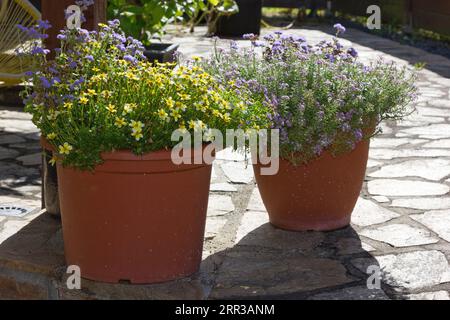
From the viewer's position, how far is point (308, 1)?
14.5 metres

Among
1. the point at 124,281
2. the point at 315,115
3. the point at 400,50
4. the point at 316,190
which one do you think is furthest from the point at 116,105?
the point at 400,50

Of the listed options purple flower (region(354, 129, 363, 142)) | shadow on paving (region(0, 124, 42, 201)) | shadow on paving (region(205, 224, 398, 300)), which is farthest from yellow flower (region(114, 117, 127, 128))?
shadow on paving (region(0, 124, 42, 201))

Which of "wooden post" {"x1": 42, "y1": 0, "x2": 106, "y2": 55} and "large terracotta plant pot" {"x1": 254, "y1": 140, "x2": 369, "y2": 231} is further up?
"wooden post" {"x1": 42, "y1": 0, "x2": 106, "y2": 55}

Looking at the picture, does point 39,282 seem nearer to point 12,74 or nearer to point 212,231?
point 212,231

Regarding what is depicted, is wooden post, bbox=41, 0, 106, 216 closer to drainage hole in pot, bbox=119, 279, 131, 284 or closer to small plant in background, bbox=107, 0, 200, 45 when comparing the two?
drainage hole in pot, bbox=119, 279, 131, 284

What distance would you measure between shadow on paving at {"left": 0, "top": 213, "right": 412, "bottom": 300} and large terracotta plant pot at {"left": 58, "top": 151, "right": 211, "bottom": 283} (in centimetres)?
8

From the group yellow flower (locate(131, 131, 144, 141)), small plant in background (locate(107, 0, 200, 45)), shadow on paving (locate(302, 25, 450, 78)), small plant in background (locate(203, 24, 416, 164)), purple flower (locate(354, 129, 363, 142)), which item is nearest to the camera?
yellow flower (locate(131, 131, 144, 141))

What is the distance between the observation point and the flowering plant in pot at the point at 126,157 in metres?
3.19

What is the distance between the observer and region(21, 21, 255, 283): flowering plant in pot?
319cm

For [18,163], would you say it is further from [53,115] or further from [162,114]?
[162,114]

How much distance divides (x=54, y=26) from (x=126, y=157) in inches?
47.6

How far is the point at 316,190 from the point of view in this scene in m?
3.98

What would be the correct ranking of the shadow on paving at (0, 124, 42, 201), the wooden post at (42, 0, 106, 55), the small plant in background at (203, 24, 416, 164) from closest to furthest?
the small plant in background at (203, 24, 416, 164)
the wooden post at (42, 0, 106, 55)
the shadow on paving at (0, 124, 42, 201)

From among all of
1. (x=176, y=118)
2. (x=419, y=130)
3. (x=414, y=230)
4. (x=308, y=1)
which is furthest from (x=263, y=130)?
(x=308, y=1)
